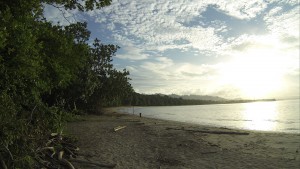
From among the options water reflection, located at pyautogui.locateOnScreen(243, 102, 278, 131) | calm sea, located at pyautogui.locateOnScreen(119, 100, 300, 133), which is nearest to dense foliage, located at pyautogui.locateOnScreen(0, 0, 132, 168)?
calm sea, located at pyautogui.locateOnScreen(119, 100, 300, 133)

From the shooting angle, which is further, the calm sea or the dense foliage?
the calm sea

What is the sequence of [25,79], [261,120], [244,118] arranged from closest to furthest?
[25,79], [261,120], [244,118]

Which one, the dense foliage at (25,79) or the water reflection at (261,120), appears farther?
the water reflection at (261,120)

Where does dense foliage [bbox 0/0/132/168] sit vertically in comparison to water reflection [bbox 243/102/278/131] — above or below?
above

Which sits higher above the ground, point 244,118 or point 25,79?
point 25,79

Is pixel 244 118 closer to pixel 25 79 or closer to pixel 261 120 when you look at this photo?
pixel 261 120

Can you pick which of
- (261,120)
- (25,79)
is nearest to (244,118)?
(261,120)

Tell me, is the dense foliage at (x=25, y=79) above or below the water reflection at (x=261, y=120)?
above

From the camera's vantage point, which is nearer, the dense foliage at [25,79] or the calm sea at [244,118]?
the dense foliage at [25,79]

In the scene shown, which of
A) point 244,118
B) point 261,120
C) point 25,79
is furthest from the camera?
point 244,118

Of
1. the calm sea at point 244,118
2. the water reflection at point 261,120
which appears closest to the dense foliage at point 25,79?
the calm sea at point 244,118

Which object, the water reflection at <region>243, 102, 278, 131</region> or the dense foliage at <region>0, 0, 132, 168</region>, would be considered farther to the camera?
the water reflection at <region>243, 102, 278, 131</region>

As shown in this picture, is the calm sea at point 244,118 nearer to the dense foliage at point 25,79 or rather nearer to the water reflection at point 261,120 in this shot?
the water reflection at point 261,120

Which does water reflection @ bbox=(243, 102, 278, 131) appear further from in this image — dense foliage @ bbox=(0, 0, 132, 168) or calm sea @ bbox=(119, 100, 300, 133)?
dense foliage @ bbox=(0, 0, 132, 168)
